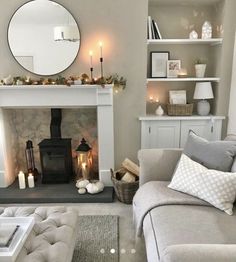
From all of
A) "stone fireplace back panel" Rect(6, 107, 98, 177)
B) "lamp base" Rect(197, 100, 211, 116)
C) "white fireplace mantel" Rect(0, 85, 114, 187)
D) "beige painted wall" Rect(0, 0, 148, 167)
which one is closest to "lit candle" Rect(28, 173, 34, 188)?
"white fireplace mantel" Rect(0, 85, 114, 187)

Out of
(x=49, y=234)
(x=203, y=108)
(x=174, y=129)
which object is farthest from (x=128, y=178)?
(x=49, y=234)

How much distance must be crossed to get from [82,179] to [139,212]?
1359mm

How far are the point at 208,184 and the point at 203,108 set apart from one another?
1.62 metres

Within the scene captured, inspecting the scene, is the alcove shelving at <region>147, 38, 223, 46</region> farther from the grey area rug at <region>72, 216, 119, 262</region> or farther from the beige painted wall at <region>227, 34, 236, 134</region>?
the grey area rug at <region>72, 216, 119, 262</region>

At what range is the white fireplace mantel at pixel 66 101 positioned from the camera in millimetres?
3020

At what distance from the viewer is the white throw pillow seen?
5.98 ft

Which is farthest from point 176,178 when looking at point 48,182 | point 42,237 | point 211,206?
point 48,182

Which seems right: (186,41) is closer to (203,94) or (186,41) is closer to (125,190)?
(203,94)

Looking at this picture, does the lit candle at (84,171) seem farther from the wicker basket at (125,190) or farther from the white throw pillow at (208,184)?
the white throw pillow at (208,184)

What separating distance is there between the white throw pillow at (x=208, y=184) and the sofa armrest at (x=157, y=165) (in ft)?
0.83

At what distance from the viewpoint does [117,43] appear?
3062 millimetres

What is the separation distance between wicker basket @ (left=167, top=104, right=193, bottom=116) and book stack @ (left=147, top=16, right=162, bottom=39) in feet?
2.76

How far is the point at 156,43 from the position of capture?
10.8ft

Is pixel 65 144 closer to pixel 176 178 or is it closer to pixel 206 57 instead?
pixel 176 178
